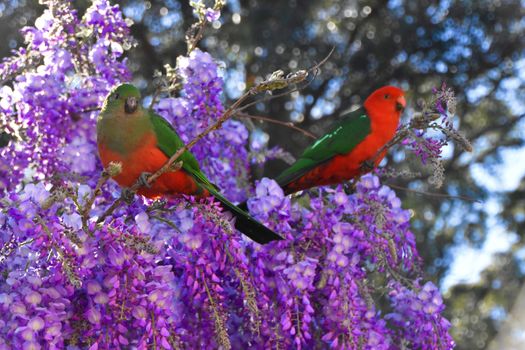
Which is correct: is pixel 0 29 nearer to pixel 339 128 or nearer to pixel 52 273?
pixel 339 128

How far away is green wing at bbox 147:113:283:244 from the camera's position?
196cm

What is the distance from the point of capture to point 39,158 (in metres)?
2.40

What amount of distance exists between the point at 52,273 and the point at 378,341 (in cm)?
87

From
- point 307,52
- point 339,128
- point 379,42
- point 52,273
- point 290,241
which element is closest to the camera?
point 52,273

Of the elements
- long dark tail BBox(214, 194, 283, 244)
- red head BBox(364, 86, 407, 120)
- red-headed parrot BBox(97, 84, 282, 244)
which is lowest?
red head BBox(364, 86, 407, 120)

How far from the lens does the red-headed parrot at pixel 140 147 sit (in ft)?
7.03

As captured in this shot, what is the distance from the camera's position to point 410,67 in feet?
18.9

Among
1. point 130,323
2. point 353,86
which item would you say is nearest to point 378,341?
point 130,323

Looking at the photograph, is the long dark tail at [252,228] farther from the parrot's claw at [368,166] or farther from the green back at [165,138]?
the parrot's claw at [368,166]

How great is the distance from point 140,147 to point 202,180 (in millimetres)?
198

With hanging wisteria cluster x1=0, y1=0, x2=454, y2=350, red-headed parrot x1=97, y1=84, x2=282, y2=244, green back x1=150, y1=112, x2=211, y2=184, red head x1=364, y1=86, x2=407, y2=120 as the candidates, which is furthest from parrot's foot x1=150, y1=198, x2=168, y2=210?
red head x1=364, y1=86, x2=407, y2=120

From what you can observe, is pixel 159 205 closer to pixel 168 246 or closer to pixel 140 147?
pixel 168 246

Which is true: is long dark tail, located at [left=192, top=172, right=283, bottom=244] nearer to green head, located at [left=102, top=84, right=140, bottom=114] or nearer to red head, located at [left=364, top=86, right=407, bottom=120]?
green head, located at [left=102, top=84, right=140, bottom=114]

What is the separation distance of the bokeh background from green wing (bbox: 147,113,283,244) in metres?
2.89
